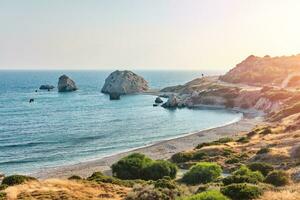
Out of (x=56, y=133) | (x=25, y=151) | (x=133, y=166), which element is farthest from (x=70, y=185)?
Result: (x=56, y=133)

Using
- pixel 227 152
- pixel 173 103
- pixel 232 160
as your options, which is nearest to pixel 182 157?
pixel 227 152

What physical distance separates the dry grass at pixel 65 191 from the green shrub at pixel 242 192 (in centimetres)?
747

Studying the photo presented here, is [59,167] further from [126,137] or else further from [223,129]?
[223,129]

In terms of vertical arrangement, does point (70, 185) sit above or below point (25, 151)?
above

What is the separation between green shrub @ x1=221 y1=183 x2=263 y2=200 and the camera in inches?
974

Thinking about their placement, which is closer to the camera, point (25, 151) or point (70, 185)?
point (70, 185)

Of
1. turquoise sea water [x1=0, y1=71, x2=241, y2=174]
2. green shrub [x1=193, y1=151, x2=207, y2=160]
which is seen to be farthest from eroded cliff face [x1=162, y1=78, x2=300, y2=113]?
green shrub [x1=193, y1=151, x2=207, y2=160]

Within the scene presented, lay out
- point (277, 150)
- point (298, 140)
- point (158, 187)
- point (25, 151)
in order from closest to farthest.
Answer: point (158, 187), point (277, 150), point (298, 140), point (25, 151)

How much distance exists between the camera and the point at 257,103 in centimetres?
13238

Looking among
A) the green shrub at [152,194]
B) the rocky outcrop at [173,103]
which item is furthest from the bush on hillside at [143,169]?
the rocky outcrop at [173,103]

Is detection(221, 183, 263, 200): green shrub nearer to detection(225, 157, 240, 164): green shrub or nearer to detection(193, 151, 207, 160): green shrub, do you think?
detection(225, 157, 240, 164): green shrub

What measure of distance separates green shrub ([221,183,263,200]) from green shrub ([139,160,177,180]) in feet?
49.7

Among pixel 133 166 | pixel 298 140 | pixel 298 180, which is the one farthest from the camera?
pixel 298 140

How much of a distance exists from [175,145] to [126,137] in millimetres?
13740
